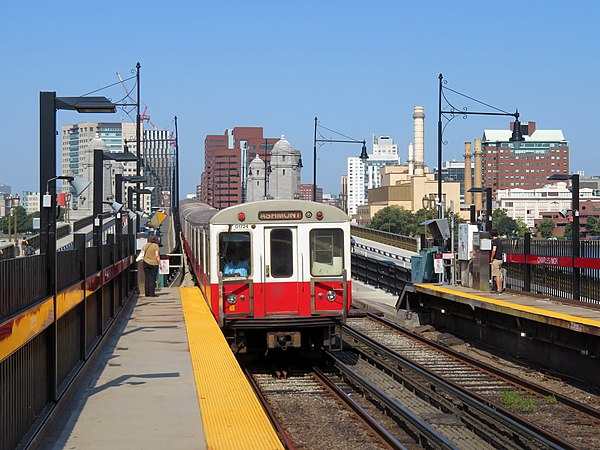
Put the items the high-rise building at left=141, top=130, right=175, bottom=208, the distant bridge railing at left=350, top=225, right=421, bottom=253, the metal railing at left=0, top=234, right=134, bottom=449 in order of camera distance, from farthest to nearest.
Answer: the high-rise building at left=141, top=130, right=175, bottom=208, the distant bridge railing at left=350, top=225, right=421, bottom=253, the metal railing at left=0, top=234, right=134, bottom=449

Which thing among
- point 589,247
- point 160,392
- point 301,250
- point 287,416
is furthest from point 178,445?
point 589,247

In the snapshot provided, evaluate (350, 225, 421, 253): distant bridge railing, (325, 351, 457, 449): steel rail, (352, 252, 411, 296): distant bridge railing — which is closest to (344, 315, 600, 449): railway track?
(325, 351, 457, 449): steel rail

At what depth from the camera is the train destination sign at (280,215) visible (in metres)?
15.3

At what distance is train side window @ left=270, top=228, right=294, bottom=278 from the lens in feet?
50.1

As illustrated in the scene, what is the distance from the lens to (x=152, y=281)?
80.5 feet

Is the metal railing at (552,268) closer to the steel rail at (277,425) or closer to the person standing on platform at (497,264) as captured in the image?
the person standing on platform at (497,264)

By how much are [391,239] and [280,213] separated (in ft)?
111

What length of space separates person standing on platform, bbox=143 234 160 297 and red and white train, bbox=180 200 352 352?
26.5 feet

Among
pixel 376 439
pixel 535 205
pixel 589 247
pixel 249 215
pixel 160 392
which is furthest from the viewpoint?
pixel 535 205

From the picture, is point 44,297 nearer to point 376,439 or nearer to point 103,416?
point 103,416

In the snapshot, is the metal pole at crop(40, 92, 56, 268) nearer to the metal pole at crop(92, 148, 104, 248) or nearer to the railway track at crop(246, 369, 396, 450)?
the railway track at crop(246, 369, 396, 450)

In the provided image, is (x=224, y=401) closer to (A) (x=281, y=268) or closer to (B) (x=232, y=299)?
(B) (x=232, y=299)

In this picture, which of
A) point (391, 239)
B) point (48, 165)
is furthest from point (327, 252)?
point (391, 239)

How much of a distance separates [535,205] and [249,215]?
6221 inches
